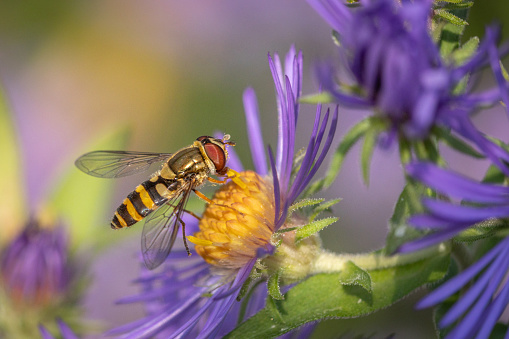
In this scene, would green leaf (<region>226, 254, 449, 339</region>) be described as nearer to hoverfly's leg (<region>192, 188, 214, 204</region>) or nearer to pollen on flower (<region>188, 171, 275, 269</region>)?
pollen on flower (<region>188, 171, 275, 269</region>)

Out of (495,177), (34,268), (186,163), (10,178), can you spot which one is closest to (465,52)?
(495,177)

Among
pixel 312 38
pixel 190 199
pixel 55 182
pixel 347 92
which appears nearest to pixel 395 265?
pixel 347 92

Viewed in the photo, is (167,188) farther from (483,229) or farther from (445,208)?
(445,208)

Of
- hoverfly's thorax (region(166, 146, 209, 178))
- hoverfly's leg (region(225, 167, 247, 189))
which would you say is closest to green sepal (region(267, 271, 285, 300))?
hoverfly's leg (region(225, 167, 247, 189))

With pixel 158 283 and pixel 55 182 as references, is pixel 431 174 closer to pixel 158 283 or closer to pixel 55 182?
pixel 158 283

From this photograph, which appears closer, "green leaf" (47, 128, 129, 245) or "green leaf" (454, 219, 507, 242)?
"green leaf" (454, 219, 507, 242)

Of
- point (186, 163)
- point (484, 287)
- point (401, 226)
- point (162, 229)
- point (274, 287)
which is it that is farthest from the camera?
point (186, 163)
